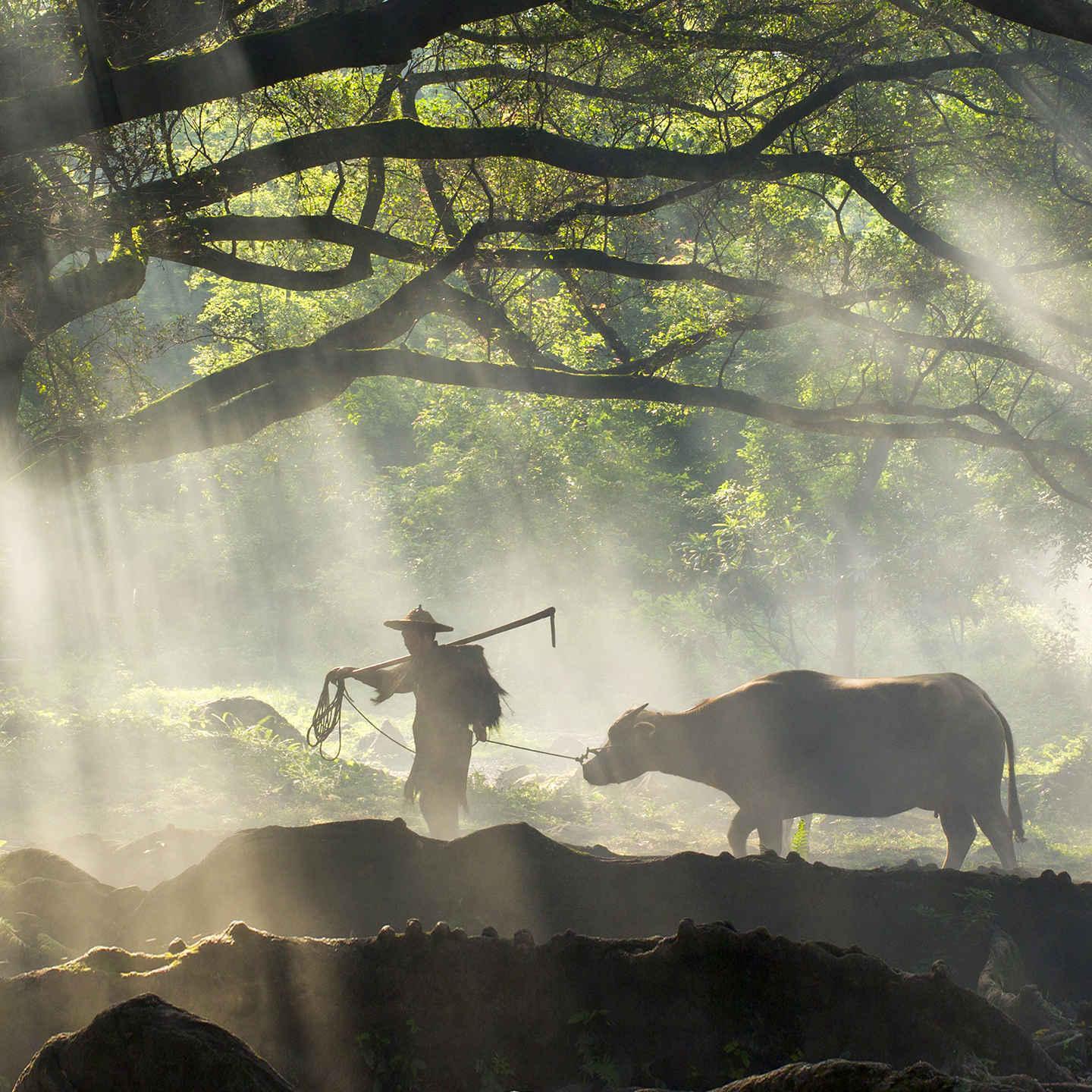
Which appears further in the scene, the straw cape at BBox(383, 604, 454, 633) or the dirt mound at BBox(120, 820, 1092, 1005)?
the straw cape at BBox(383, 604, 454, 633)

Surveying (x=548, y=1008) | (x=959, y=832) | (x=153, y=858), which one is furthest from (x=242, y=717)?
(x=548, y=1008)

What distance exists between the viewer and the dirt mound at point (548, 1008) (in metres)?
4.47

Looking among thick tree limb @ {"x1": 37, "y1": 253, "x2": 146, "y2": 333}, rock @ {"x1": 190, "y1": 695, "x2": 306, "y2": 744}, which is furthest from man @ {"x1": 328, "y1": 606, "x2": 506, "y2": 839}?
rock @ {"x1": 190, "y1": 695, "x2": 306, "y2": 744}

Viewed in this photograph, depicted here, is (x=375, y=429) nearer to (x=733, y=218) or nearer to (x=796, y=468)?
(x=796, y=468)

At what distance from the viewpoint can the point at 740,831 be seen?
11.4 meters

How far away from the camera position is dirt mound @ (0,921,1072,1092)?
4.47 m

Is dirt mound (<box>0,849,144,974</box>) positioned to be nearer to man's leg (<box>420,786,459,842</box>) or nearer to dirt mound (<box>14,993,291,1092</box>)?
dirt mound (<box>14,993,291,1092</box>)

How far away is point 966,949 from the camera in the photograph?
263 inches

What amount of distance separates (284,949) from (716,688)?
30.8m

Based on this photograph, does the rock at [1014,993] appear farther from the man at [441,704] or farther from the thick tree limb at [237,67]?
the thick tree limb at [237,67]

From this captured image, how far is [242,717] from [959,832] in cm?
1209

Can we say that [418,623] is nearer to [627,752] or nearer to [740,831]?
[627,752]

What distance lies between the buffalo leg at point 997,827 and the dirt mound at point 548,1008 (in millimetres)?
7329

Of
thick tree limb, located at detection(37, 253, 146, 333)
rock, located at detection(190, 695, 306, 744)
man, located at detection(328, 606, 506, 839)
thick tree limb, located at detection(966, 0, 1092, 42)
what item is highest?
thick tree limb, located at detection(37, 253, 146, 333)
